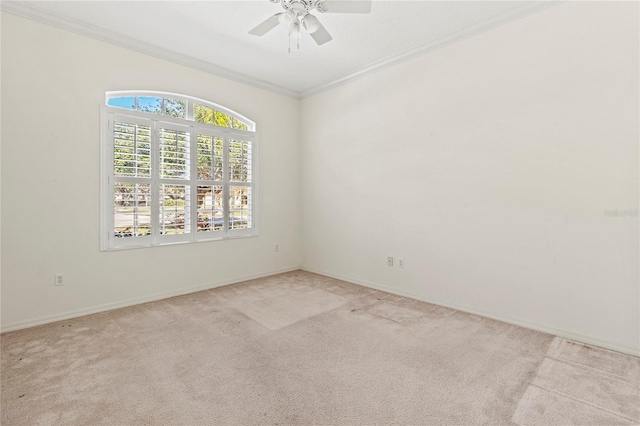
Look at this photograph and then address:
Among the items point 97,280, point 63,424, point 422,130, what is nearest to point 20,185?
point 97,280

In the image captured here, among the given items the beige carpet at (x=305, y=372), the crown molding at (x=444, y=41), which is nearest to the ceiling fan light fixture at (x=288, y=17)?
the crown molding at (x=444, y=41)

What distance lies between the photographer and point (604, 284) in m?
2.46

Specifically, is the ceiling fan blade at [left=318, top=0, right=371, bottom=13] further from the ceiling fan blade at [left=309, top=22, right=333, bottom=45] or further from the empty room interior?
the ceiling fan blade at [left=309, top=22, right=333, bottom=45]

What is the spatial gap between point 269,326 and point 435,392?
1.53 meters

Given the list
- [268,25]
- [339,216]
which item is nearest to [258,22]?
[268,25]

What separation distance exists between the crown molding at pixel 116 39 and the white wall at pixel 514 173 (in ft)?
5.28

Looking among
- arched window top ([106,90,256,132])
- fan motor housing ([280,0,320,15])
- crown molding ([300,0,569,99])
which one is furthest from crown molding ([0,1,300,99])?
fan motor housing ([280,0,320,15])

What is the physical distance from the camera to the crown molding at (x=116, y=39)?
2.77 m

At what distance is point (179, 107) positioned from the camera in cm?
383

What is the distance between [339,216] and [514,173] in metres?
2.27

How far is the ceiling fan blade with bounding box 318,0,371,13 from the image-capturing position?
2458mm

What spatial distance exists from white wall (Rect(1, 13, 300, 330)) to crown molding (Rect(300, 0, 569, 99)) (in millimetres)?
1927

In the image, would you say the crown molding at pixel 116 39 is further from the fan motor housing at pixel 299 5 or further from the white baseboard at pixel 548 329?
the white baseboard at pixel 548 329

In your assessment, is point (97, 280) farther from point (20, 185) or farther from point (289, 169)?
point (289, 169)
